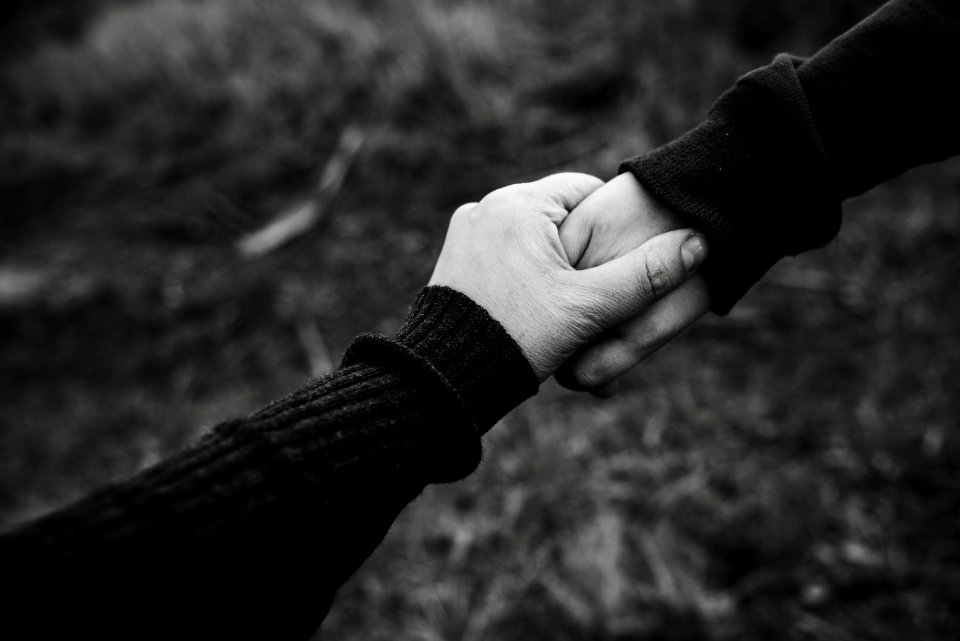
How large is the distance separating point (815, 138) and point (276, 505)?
4.57ft

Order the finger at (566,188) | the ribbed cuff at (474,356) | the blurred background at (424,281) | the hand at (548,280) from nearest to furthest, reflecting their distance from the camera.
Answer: the ribbed cuff at (474,356)
the hand at (548,280)
the finger at (566,188)
the blurred background at (424,281)

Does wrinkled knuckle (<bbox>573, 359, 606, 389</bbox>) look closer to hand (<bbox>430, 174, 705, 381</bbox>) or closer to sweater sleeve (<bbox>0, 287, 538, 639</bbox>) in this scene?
hand (<bbox>430, 174, 705, 381</bbox>)

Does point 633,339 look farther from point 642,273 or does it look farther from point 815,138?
point 815,138

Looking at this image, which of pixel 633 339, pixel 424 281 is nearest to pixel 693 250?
pixel 633 339

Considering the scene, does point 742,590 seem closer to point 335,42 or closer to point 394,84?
point 394,84

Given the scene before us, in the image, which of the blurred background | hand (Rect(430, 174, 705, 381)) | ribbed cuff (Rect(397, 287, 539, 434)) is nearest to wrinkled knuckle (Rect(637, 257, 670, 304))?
hand (Rect(430, 174, 705, 381))

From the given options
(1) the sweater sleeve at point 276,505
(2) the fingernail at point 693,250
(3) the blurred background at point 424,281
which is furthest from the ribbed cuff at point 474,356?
(3) the blurred background at point 424,281

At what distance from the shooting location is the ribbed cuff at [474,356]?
1.24 metres

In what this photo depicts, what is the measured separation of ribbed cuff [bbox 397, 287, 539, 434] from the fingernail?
0.48 m

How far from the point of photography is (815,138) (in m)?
1.30

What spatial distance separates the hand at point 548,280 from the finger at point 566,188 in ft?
0.45

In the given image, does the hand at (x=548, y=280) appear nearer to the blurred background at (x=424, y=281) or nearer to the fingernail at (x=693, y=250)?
the fingernail at (x=693, y=250)

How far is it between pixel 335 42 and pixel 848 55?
557 centimetres

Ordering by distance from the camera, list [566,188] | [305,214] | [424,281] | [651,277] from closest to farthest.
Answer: [651,277], [566,188], [424,281], [305,214]
